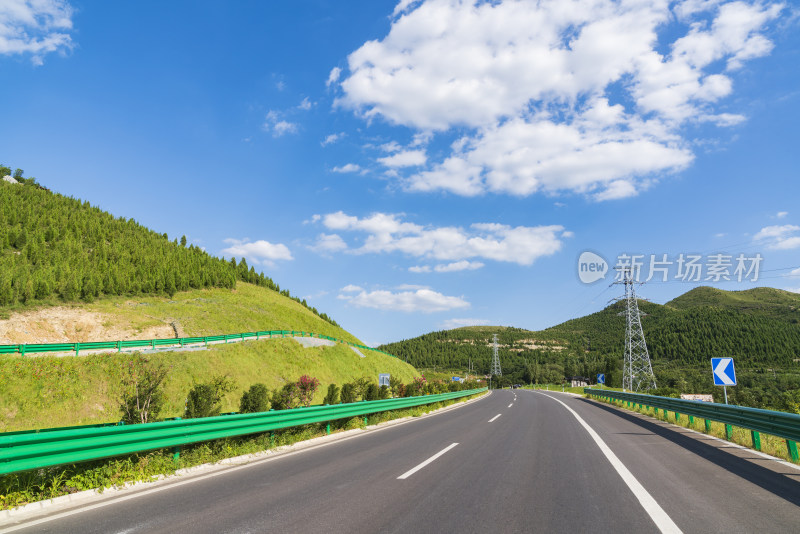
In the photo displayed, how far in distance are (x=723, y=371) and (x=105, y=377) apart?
37.2 meters

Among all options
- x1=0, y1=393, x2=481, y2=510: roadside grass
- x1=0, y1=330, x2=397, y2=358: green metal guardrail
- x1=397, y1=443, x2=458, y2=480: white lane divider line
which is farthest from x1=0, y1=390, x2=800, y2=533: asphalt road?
x1=0, y1=330, x2=397, y2=358: green metal guardrail

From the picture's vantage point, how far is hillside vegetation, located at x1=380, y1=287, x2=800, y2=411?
82.7 metres

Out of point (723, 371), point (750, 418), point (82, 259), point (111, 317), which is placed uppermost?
point (82, 259)

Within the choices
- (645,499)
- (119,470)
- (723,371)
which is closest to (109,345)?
(119,470)

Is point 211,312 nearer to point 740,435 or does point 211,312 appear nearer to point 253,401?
point 253,401

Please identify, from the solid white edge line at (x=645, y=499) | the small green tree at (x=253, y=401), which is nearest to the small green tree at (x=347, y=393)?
the small green tree at (x=253, y=401)

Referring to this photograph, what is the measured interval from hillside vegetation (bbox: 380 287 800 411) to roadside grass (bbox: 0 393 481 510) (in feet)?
152

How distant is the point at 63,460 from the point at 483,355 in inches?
A: 7959

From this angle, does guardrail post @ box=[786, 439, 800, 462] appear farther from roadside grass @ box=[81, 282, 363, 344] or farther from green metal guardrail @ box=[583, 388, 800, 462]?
roadside grass @ box=[81, 282, 363, 344]

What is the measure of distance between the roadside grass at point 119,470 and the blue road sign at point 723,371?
1327cm

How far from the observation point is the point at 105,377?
101ft

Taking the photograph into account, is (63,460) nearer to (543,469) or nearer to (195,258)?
(543,469)

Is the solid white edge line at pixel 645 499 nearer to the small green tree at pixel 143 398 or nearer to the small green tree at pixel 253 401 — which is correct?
the small green tree at pixel 253 401

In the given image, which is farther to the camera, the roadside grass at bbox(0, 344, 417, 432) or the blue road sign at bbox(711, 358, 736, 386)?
the roadside grass at bbox(0, 344, 417, 432)
